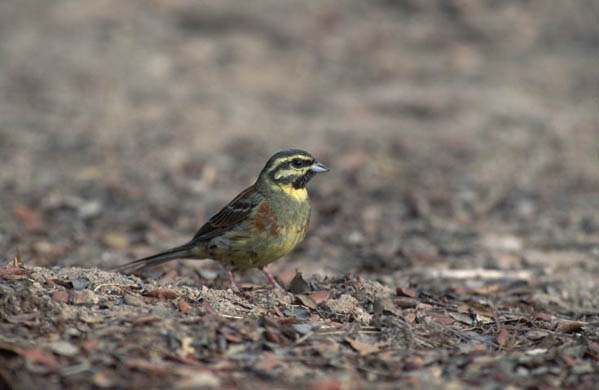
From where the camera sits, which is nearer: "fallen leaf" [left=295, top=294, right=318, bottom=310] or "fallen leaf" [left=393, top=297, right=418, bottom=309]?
"fallen leaf" [left=295, top=294, right=318, bottom=310]

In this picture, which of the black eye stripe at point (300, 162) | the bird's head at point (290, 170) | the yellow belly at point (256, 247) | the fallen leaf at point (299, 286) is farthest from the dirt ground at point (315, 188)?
the black eye stripe at point (300, 162)

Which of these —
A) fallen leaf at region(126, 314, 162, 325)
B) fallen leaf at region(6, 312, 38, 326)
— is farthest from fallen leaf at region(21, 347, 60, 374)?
fallen leaf at region(126, 314, 162, 325)

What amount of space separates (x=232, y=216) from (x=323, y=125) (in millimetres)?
7152

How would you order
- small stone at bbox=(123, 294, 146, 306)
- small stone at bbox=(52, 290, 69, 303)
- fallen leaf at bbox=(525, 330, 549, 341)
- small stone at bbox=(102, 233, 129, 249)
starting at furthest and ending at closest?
small stone at bbox=(102, 233, 129, 249) < fallen leaf at bbox=(525, 330, 549, 341) < small stone at bbox=(123, 294, 146, 306) < small stone at bbox=(52, 290, 69, 303)

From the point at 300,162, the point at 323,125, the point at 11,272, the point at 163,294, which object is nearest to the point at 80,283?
the point at 11,272

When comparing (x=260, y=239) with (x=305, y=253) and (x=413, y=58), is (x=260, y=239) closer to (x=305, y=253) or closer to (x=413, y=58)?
(x=305, y=253)

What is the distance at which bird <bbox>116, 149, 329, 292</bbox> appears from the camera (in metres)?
7.34

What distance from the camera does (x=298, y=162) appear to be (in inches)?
301

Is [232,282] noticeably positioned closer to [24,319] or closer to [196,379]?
[24,319]

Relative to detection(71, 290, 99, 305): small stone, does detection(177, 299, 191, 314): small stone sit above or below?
below

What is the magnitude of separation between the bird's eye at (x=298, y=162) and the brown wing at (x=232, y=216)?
17.5 inches

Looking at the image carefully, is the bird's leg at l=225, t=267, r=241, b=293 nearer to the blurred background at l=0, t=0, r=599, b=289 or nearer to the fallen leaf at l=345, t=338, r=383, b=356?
the blurred background at l=0, t=0, r=599, b=289

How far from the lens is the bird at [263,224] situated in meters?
7.34

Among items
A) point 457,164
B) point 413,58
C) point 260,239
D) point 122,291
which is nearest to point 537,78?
point 413,58
